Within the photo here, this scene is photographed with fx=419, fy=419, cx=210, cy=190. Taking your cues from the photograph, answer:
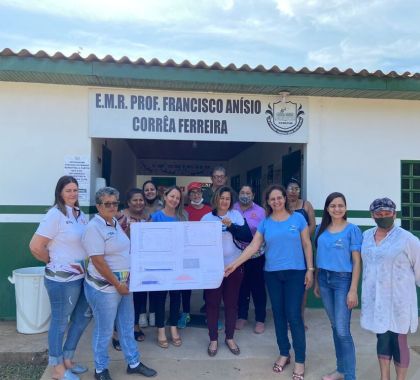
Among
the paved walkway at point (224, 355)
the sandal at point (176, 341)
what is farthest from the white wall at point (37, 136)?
the sandal at point (176, 341)

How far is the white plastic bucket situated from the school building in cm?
52

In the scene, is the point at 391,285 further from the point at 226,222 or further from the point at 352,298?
the point at 226,222

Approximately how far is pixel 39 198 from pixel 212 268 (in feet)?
8.74

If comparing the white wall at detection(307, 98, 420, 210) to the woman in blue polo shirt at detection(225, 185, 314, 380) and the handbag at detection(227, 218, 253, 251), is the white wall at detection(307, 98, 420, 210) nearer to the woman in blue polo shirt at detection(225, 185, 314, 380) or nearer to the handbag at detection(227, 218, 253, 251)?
the handbag at detection(227, 218, 253, 251)

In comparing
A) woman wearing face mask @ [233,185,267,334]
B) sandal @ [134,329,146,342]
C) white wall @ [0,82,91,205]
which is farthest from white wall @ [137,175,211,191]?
sandal @ [134,329,146,342]

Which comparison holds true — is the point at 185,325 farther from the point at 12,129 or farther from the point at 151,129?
the point at 12,129

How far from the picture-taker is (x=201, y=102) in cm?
569

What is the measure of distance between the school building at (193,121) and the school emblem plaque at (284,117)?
0.05 feet

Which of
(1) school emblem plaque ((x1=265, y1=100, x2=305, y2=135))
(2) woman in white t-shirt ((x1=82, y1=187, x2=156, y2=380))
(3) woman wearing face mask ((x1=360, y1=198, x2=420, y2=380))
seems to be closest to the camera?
(3) woman wearing face mask ((x1=360, y1=198, x2=420, y2=380))

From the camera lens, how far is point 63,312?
11.6 feet

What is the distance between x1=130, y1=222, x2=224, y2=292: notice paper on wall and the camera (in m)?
3.98

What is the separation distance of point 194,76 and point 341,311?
3150 mm

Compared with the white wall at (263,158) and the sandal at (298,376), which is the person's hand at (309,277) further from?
the white wall at (263,158)

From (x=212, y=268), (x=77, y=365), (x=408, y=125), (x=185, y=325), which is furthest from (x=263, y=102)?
(x=77, y=365)
